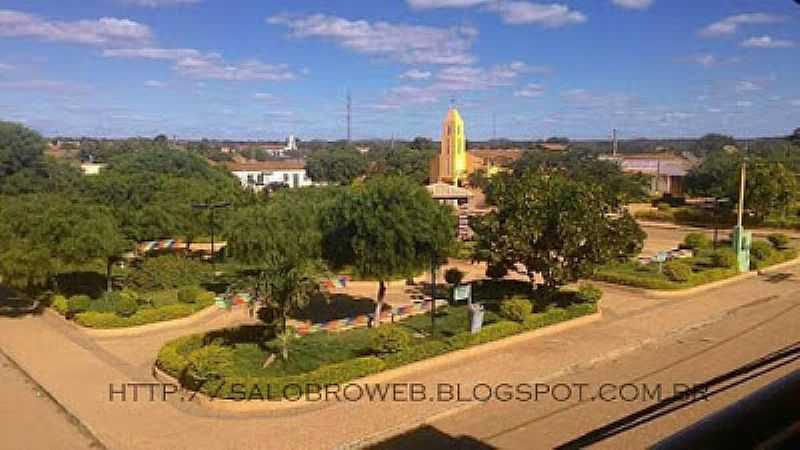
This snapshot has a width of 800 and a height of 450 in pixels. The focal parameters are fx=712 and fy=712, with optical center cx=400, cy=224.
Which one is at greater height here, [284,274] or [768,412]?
[768,412]

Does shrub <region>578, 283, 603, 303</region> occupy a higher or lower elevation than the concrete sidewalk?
higher

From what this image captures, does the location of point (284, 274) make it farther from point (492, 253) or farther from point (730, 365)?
point (730, 365)

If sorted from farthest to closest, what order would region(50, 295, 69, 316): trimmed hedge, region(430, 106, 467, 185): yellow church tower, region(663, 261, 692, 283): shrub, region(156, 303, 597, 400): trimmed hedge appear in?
region(430, 106, 467, 185): yellow church tower → region(663, 261, 692, 283): shrub → region(50, 295, 69, 316): trimmed hedge → region(156, 303, 597, 400): trimmed hedge

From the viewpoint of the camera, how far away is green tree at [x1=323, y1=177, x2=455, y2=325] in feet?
63.5

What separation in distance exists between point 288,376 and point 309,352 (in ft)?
6.10

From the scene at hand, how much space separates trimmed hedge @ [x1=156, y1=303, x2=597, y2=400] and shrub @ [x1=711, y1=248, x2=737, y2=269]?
1418cm

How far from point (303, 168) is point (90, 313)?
265 feet

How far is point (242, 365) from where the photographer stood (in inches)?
637

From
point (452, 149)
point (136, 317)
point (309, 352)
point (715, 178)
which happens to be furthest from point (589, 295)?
point (452, 149)

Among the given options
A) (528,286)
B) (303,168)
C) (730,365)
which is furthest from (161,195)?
(303,168)

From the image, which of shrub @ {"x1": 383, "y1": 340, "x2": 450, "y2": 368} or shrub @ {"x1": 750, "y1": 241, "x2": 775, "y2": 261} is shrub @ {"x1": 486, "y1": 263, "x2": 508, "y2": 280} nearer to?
shrub @ {"x1": 383, "y1": 340, "x2": 450, "y2": 368}

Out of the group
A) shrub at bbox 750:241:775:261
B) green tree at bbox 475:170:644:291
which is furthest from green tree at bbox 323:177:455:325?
shrub at bbox 750:241:775:261

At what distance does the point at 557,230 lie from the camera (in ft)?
67.2

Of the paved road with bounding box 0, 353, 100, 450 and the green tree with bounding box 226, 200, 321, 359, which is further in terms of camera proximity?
the green tree with bounding box 226, 200, 321, 359
